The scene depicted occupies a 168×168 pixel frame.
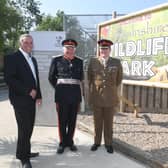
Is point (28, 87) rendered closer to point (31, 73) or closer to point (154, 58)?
point (31, 73)

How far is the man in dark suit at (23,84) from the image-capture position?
5672mm

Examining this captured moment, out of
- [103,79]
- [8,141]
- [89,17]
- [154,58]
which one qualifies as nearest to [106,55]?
[103,79]

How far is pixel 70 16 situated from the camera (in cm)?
1157

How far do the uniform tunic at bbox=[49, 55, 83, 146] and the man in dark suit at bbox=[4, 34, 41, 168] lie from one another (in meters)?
0.83

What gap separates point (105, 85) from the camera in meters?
6.69

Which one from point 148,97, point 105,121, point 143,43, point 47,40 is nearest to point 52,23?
point 148,97

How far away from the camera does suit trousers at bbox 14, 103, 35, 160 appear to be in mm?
5734

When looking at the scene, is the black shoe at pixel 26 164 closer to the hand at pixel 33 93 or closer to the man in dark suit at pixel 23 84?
the man in dark suit at pixel 23 84

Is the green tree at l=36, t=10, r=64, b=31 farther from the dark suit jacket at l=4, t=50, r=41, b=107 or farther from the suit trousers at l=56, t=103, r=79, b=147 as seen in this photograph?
the dark suit jacket at l=4, t=50, r=41, b=107

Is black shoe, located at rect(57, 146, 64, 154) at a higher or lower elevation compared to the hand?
lower

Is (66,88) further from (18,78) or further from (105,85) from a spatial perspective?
(18,78)

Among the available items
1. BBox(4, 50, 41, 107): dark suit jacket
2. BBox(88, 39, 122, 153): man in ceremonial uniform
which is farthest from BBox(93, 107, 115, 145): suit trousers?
BBox(4, 50, 41, 107): dark suit jacket

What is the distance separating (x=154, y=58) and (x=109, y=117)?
1.49 meters

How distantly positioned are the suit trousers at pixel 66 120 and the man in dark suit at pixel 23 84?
905 millimetres
